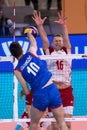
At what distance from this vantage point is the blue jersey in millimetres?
9195

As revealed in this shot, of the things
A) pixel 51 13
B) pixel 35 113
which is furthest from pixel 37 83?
pixel 51 13

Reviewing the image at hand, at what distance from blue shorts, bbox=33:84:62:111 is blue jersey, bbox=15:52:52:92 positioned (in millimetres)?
95

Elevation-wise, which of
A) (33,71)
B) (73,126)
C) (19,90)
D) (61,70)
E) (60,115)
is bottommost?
(73,126)

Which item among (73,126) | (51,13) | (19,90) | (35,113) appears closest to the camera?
(35,113)

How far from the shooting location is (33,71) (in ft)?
30.1

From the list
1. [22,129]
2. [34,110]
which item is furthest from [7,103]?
[34,110]

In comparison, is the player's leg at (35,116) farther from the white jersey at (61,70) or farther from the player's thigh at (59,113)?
the white jersey at (61,70)

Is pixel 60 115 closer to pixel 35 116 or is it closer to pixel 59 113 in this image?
pixel 59 113

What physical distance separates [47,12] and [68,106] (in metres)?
8.47

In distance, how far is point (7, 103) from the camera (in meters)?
13.1

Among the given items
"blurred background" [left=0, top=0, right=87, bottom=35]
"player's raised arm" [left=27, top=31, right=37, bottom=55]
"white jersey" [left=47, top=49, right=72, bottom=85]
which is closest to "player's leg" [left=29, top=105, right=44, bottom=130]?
"player's raised arm" [left=27, top=31, right=37, bottom=55]

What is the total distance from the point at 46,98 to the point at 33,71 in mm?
460

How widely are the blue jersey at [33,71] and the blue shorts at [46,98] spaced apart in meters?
0.09

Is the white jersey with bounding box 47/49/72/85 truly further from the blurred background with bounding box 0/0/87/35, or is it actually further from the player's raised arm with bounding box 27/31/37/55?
the blurred background with bounding box 0/0/87/35
